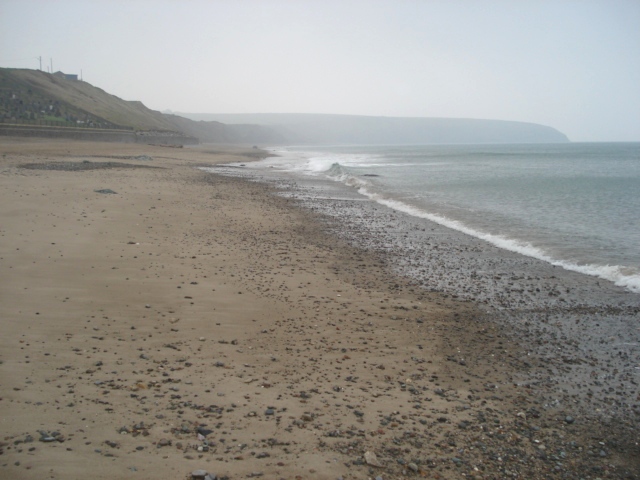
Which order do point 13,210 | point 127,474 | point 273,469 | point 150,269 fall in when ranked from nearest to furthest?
point 127,474
point 273,469
point 150,269
point 13,210

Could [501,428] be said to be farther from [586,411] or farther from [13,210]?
[13,210]

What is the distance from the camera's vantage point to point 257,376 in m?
5.44

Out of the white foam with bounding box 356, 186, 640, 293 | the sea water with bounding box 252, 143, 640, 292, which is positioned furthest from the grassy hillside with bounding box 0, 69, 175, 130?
the white foam with bounding box 356, 186, 640, 293

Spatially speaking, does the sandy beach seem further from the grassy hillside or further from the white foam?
the grassy hillside

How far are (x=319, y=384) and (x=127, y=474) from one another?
2.22 meters

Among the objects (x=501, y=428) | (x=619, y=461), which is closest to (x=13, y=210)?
(x=501, y=428)

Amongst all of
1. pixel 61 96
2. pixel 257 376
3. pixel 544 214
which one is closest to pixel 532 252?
pixel 544 214

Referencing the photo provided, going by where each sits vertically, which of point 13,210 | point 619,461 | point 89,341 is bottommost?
point 619,461

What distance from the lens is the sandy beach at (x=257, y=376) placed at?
4043mm

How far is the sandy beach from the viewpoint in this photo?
4.04 meters

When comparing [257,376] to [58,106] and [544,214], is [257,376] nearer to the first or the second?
[544,214]

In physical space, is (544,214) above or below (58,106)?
below

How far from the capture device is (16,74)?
257 feet

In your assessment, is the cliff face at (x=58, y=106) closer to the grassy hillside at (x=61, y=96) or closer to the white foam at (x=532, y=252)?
the grassy hillside at (x=61, y=96)
